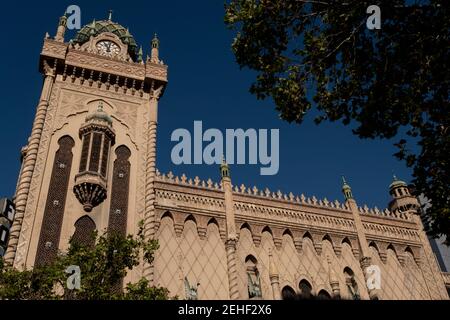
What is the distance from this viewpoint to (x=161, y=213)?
900 inches

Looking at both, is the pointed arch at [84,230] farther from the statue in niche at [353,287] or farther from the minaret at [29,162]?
the statue in niche at [353,287]

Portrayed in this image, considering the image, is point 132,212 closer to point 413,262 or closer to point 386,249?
point 386,249

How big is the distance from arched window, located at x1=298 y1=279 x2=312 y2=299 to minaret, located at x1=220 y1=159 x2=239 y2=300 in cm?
399

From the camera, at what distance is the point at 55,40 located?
82.7 ft

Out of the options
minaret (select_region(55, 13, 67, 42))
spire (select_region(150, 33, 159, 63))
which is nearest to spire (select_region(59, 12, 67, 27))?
minaret (select_region(55, 13, 67, 42))

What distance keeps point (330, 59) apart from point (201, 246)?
13179 mm

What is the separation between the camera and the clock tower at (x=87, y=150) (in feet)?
63.9

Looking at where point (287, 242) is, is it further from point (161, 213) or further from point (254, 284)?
point (161, 213)

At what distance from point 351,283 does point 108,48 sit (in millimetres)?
20165

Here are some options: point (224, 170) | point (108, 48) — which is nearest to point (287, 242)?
point (224, 170)

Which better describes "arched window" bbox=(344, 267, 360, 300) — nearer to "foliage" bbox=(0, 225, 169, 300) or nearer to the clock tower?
the clock tower

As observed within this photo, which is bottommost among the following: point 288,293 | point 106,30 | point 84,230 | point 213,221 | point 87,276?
point 87,276

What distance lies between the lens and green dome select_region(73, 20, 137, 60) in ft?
95.2
